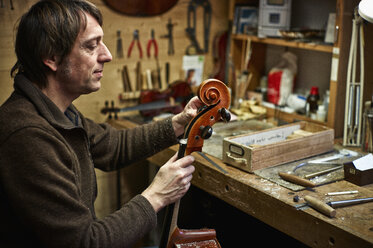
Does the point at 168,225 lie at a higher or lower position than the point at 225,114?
lower

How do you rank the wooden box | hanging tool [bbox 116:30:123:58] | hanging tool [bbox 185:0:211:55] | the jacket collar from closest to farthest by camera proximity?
the jacket collar < the wooden box < hanging tool [bbox 116:30:123:58] < hanging tool [bbox 185:0:211:55]

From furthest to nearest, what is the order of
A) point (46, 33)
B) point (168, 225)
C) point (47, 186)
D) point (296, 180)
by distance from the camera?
1. point (296, 180)
2. point (168, 225)
3. point (46, 33)
4. point (47, 186)

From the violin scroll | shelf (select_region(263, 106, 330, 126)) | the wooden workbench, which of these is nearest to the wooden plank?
the wooden workbench

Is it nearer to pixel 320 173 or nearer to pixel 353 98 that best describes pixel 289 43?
pixel 353 98

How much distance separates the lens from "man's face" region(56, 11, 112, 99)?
1539mm

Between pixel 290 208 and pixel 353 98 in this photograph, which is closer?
pixel 290 208

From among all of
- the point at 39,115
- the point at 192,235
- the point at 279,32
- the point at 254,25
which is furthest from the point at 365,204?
the point at 254,25

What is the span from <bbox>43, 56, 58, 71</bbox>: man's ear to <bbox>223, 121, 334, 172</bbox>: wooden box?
0.85 m

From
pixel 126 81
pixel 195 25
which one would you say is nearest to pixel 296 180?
pixel 126 81

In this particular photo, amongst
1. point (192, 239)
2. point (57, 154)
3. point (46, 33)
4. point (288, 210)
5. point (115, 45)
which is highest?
point (46, 33)

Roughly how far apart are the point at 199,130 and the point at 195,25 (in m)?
1.61

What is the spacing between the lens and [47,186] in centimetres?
131

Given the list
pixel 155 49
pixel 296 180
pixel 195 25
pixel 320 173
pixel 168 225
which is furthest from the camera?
pixel 195 25

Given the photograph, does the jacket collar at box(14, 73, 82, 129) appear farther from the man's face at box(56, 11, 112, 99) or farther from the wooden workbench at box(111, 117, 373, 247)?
the wooden workbench at box(111, 117, 373, 247)
